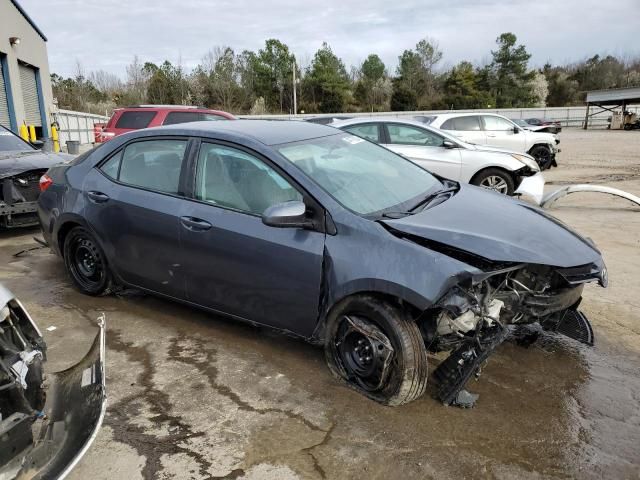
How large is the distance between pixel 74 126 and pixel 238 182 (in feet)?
87.4

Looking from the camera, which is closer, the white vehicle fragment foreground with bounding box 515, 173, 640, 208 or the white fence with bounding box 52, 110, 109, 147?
the white vehicle fragment foreground with bounding box 515, 173, 640, 208

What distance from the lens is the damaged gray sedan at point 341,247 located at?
291 cm

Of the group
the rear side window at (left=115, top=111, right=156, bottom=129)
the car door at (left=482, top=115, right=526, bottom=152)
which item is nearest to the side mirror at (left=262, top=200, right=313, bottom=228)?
the rear side window at (left=115, top=111, right=156, bottom=129)

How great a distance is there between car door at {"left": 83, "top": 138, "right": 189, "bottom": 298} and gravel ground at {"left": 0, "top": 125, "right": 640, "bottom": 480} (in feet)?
1.62

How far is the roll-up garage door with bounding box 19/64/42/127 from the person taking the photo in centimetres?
2085

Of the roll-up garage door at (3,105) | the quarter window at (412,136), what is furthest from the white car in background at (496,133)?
the roll-up garage door at (3,105)

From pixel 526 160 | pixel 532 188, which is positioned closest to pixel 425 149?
pixel 526 160

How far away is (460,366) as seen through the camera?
2.98 meters

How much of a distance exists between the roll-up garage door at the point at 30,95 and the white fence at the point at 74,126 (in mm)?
1200

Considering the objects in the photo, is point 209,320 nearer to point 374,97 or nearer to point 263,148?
point 263,148

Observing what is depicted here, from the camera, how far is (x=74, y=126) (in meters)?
26.6

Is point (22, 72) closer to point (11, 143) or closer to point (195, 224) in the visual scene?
point (11, 143)

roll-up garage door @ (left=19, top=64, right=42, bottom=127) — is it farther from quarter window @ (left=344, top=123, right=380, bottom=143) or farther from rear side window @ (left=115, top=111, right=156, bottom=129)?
quarter window @ (left=344, top=123, right=380, bottom=143)

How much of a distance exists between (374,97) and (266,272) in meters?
60.8
